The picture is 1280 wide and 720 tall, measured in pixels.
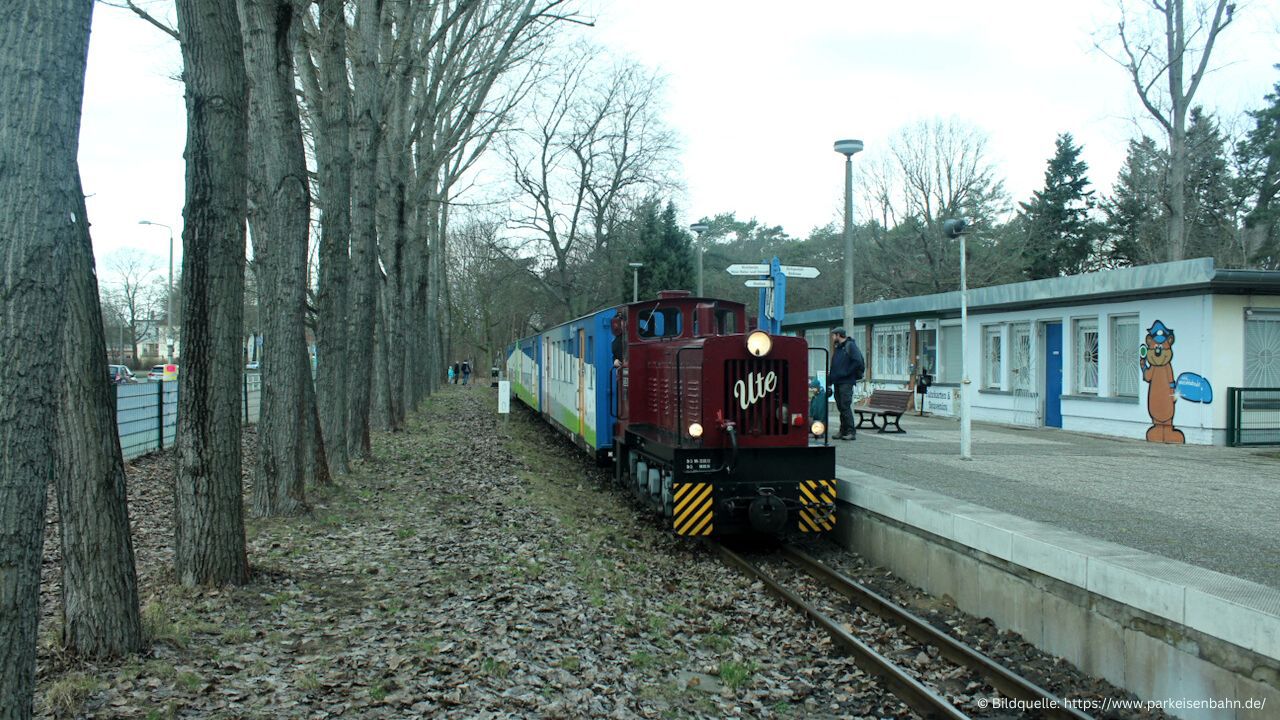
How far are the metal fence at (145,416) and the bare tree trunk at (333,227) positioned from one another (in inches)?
72.0

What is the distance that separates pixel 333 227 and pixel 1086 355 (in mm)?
15253

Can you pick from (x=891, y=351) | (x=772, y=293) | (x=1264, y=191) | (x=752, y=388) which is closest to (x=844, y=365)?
(x=772, y=293)

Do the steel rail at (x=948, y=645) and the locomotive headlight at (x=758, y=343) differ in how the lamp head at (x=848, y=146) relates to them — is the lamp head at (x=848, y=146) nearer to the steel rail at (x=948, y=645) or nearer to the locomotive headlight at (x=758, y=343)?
the locomotive headlight at (x=758, y=343)

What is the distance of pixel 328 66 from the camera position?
38.5ft

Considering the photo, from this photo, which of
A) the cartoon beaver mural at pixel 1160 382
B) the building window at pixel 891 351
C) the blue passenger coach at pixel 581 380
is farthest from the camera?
the building window at pixel 891 351

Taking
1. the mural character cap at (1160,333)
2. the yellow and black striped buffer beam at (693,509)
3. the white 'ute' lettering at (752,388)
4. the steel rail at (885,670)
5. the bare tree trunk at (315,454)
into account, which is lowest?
the steel rail at (885,670)

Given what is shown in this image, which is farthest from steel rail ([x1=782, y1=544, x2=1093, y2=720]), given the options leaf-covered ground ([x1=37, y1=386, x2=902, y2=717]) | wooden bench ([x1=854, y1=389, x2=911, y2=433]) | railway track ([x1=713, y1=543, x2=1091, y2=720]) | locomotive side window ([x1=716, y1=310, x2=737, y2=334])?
wooden bench ([x1=854, y1=389, x2=911, y2=433])

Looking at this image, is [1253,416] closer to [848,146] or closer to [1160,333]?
[1160,333]

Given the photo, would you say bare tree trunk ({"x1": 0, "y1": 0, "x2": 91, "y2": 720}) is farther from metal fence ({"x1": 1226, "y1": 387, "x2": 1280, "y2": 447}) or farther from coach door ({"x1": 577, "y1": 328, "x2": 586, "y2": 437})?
metal fence ({"x1": 1226, "y1": 387, "x2": 1280, "y2": 447})

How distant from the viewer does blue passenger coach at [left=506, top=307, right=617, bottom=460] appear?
13.5 metres

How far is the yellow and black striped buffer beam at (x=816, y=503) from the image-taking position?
953 cm

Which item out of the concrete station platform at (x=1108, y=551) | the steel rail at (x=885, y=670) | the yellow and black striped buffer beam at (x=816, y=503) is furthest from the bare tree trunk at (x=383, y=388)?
the steel rail at (x=885, y=670)

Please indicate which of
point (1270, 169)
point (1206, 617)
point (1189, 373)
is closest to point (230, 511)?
point (1206, 617)

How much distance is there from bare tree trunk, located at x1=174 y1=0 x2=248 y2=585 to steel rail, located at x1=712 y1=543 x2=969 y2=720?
4.60 meters
